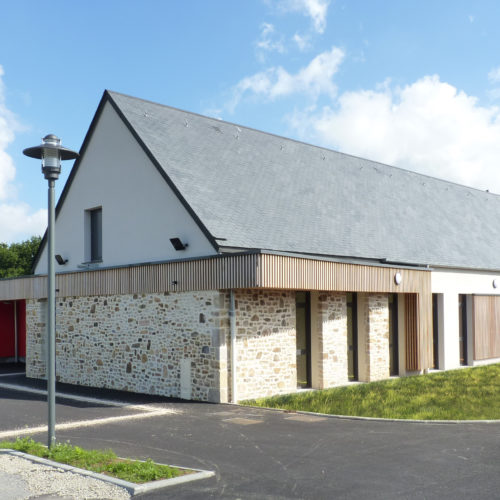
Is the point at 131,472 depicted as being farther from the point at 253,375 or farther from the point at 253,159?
the point at 253,159

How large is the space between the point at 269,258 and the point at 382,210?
32.5ft

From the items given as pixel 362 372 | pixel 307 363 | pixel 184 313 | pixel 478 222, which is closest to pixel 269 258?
pixel 184 313

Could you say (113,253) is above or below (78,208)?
below

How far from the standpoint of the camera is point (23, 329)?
86.7 feet

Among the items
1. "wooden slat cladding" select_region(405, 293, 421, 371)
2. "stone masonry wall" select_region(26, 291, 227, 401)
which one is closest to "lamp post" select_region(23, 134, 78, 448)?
"stone masonry wall" select_region(26, 291, 227, 401)

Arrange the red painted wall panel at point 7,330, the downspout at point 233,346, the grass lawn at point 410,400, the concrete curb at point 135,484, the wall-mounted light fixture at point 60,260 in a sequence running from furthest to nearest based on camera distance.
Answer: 1. the red painted wall panel at point 7,330
2. the wall-mounted light fixture at point 60,260
3. the downspout at point 233,346
4. the grass lawn at point 410,400
5. the concrete curb at point 135,484

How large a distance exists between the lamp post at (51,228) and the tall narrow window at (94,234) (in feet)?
36.2

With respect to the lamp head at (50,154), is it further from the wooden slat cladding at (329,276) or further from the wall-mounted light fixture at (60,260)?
the wall-mounted light fixture at (60,260)

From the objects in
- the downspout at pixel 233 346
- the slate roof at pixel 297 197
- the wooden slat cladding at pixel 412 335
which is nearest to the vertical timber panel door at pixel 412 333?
the wooden slat cladding at pixel 412 335

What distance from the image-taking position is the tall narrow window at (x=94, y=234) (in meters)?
20.1

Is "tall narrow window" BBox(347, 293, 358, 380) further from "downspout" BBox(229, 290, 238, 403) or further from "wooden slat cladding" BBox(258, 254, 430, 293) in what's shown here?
"downspout" BBox(229, 290, 238, 403)

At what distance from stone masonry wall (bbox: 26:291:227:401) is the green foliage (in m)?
35.3

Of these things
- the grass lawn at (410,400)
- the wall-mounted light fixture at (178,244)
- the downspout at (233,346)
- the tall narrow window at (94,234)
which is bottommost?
the grass lawn at (410,400)

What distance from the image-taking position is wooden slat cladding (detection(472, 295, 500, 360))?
2228 cm
